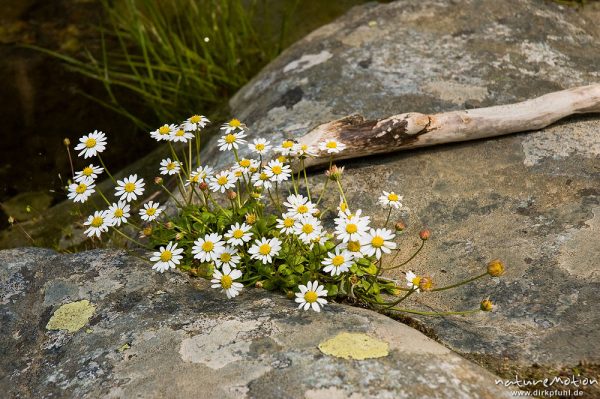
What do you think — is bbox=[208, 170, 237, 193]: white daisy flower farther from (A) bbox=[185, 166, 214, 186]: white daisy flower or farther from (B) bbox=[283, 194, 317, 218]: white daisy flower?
(B) bbox=[283, 194, 317, 218]: white daisy flower

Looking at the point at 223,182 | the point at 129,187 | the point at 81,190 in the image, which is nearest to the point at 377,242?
the point at 223,182

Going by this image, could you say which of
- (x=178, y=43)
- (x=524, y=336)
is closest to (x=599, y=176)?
(x=524, y=336)

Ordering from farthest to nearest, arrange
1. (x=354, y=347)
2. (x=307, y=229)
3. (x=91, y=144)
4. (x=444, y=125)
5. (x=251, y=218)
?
(x=444, y=125) → (x=91, y=144) → (x=251, y=218) → (x=307, y=229) → (x=354, y=347)

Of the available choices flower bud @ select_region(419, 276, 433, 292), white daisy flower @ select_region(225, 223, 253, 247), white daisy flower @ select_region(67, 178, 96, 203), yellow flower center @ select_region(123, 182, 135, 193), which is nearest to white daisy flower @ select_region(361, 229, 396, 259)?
flower bud @ select_region(419, 276, 433, 292)

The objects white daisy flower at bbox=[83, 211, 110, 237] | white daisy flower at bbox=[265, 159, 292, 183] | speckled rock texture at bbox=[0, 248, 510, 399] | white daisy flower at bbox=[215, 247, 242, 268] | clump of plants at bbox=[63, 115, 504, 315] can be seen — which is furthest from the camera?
white daisy flower at bbox=[265, 159, 292, 183]

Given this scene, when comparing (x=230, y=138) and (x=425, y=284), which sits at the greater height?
(x=230, y=138)

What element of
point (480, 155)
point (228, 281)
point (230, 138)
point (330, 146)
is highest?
point (230, 138)

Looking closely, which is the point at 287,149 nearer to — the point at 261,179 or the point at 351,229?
the point at 261,179
